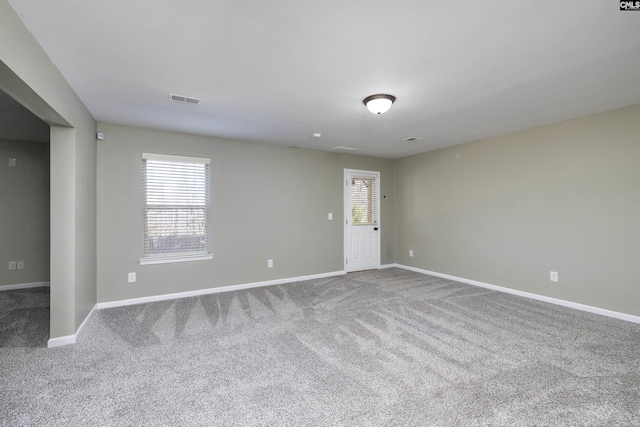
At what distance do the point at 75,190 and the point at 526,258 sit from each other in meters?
5.65

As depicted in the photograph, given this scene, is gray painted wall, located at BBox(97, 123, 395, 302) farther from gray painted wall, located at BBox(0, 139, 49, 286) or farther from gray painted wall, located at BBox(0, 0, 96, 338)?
gray painted wall, located at BBox(0, 139, 49, 286)

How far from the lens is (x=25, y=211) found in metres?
4.94

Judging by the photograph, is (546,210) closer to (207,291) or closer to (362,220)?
(362,220)

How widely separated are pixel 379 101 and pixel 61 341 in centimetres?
385

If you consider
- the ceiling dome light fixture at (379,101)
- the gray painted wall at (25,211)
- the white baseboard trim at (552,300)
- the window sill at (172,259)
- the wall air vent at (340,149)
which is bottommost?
the white baseboard trim at (552,300)

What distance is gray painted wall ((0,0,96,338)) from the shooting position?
6.31ft

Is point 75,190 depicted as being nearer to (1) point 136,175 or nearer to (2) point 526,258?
(1) point 136,175

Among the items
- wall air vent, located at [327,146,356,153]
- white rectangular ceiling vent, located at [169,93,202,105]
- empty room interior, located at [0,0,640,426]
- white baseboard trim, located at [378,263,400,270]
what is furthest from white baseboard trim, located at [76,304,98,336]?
white baseboard trim, located at [378,263,400,270]

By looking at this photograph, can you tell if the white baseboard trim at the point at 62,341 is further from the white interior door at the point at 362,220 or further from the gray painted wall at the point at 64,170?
the white interior door at the point at 362,220

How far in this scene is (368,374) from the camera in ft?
7.57

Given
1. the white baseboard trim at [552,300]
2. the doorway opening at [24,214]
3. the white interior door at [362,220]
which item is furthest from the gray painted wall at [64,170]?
the white baseboard trim at [552,300]

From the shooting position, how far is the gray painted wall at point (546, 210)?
3.43m

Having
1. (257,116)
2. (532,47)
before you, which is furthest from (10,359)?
(532,47)

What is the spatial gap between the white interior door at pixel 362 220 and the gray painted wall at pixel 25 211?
5.32 meters
